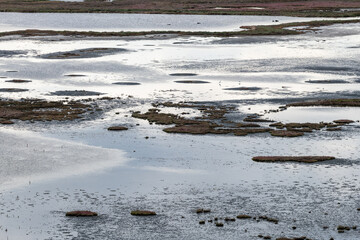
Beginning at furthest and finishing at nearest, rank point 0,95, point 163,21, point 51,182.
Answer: point 163,21 → point 0,95 → point 51,182

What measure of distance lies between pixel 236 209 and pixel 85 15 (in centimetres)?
14985

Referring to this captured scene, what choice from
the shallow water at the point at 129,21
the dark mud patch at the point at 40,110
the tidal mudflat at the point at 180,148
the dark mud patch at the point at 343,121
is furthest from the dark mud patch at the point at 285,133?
the shallow water at the point at 129,21

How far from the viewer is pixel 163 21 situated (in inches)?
6319

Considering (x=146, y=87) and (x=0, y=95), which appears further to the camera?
(x=146, y=87)

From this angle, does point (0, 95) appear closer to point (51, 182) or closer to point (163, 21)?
point (51, 182)

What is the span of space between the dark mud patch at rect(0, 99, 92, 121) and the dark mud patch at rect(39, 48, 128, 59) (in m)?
35.7

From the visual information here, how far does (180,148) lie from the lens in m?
47.7

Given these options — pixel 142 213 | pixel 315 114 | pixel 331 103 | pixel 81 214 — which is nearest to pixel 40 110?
pixel 315 114

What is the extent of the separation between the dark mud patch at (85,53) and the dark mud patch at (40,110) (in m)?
35.7

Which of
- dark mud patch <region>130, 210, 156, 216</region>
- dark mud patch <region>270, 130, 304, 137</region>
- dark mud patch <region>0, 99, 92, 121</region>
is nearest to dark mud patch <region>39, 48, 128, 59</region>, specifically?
dark mud patch <region>0, 99, 92, 121</region>

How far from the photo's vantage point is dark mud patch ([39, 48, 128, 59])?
100 meters

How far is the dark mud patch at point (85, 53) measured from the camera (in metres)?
Result: 100

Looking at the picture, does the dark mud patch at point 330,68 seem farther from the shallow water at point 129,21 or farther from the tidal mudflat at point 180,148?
the shallow water at point 129,21

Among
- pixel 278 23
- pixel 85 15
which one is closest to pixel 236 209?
pixel 278 23
